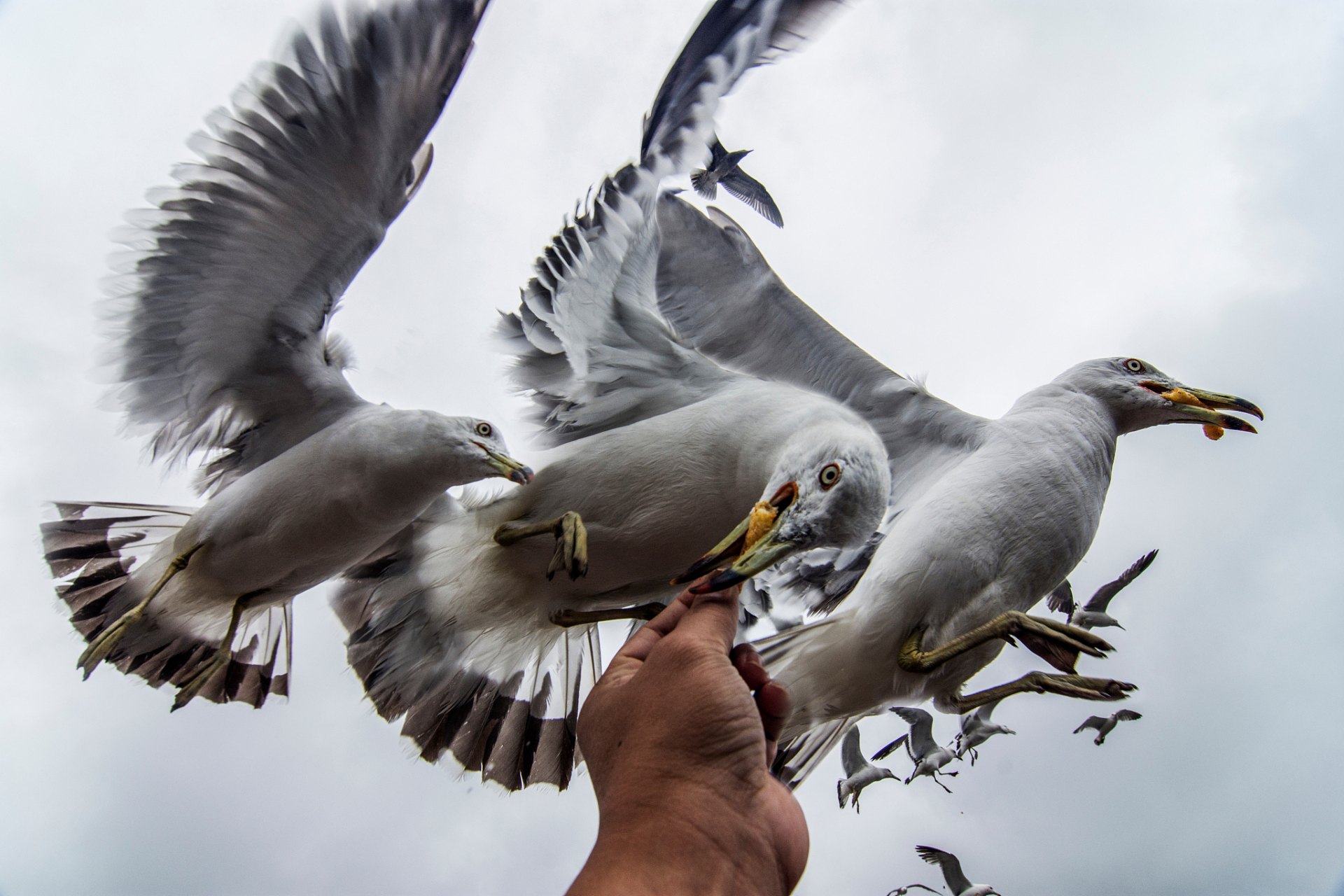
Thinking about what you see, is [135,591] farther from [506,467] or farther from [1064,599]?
[1064,599]

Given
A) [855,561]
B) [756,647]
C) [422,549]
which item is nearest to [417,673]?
[422,549]

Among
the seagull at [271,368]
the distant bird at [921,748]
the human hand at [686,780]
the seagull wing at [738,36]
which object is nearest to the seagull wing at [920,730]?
the distant bird at [921,748]

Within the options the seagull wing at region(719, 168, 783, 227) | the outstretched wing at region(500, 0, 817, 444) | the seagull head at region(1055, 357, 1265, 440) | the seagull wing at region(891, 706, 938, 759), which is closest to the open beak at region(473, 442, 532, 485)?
the outstretched wing at region(500, 0, 817, 444)

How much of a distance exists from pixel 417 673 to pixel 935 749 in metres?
1.06

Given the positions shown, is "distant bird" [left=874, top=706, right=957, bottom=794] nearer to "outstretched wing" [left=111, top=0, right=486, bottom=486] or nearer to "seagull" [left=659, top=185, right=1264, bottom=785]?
"seagull" [left=659, top=185, right=1264, bottom=785]

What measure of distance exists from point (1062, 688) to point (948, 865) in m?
0.82

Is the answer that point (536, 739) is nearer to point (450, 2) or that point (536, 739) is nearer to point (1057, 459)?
point (1057, 459)

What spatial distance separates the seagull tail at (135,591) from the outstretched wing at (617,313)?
840 millimetres

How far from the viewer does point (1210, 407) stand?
1.64 m

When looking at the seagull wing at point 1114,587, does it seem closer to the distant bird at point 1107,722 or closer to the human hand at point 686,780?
the distant bird at point 1107,722

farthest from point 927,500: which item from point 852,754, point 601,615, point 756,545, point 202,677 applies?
point 202,677

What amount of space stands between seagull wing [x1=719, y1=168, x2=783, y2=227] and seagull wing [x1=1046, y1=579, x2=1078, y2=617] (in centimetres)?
107

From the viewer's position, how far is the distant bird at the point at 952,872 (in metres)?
1.79

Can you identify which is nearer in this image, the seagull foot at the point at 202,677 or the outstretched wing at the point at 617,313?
the outstretched wing at the point at 617,313
